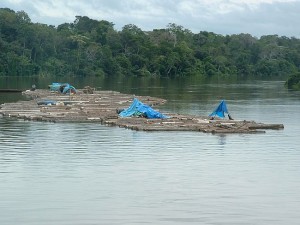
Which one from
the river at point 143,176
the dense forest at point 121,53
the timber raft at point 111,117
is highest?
the dense forest at point 121,53

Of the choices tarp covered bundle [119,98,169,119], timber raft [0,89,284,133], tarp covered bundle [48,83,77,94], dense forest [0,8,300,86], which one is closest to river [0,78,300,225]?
timber raft [0,89,284,133]

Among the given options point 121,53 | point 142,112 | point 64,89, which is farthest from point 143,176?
point 121,53

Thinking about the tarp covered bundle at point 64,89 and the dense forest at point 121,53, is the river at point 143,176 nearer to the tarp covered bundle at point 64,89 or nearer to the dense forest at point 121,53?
the tarp covered bundle at point 64,89

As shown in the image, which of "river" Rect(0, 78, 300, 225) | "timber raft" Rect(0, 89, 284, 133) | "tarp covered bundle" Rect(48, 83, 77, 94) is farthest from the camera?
"tarp covered bundle" Rect(48, 83, 77, 94)

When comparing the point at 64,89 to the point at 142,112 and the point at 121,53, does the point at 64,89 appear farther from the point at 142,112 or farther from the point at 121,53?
the point at 121,53

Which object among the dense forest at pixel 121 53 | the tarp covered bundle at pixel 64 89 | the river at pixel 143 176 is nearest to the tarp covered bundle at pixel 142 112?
the river at pixel 143 176

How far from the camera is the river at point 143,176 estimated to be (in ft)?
63.6

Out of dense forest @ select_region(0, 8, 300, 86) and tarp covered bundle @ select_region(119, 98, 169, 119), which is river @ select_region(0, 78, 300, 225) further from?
dense forest @ select_region(0, 8, 300, 86)

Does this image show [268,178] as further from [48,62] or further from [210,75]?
[210,75]

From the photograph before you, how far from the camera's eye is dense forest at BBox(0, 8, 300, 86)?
103875 mm

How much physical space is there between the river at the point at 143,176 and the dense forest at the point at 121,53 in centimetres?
6645

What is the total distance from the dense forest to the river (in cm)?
6645

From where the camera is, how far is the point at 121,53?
112 meters

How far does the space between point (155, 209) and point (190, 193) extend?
2.09 meters
